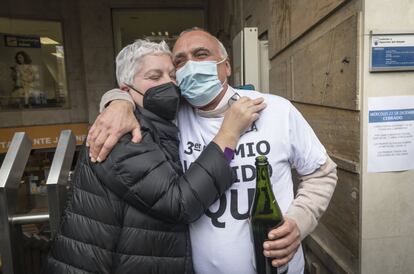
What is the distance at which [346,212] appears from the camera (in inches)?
82.1

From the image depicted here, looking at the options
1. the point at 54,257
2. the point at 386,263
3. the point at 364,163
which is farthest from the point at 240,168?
the point at 386,263

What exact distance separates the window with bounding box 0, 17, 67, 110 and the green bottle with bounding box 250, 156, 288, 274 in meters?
7.71

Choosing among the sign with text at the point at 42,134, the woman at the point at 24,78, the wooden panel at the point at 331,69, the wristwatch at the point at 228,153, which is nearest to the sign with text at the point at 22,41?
the woman at the point at 24,78

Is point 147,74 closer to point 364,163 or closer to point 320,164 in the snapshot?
point 320,164

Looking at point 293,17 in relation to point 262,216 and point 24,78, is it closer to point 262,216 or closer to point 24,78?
point 262,216

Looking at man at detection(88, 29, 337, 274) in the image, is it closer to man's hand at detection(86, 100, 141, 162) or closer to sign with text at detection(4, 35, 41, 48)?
man's hand at detection(86, 100, 141, 162)

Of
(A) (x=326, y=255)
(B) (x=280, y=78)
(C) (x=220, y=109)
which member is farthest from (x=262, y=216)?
(B) (x=280, y=78)

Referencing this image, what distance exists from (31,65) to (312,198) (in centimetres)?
806

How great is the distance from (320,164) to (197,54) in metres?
0.70

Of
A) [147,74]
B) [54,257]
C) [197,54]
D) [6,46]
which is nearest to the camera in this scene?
[54,257]

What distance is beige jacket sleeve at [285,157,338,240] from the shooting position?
127 cm

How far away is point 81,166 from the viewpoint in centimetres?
123

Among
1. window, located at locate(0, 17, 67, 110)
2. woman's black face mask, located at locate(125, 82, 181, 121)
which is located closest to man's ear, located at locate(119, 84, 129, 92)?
woman's black face mask, located at locate(125, 82, 181, 121)

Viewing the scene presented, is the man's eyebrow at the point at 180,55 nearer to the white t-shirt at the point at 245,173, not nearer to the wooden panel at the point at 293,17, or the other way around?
the white t-shirt at the point at 245,173
